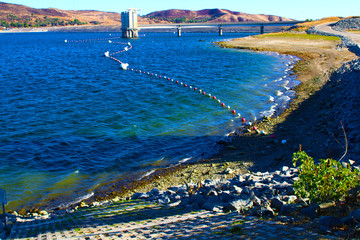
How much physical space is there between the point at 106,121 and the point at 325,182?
19360mm

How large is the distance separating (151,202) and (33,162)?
8918 millimetres

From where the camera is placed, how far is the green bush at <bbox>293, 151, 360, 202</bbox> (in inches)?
323

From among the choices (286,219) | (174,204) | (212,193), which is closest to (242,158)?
(212,193)

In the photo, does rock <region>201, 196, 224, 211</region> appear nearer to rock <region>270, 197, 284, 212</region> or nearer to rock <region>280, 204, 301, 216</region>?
rock <region>270, 197, 284, 212</region>

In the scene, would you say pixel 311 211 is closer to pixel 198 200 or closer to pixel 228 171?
pixel 198 200

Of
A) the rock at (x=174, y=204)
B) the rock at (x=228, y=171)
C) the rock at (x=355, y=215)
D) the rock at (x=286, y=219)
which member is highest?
the rock at (x=355, y=215)

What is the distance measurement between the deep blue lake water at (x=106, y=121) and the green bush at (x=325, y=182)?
956 centimetres

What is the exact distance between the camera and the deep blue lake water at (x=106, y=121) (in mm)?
16344

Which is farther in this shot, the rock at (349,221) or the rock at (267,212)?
the rock at (267,212)

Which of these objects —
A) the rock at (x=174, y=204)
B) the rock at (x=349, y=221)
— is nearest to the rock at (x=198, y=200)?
the rock at (x=174, y=204)

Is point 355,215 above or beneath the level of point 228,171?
above

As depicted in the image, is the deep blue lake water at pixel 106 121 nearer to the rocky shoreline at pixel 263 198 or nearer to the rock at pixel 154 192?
the rocky shoreline at pixel 263 198

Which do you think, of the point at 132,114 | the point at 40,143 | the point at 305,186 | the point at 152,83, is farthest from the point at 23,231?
the point at 152,83

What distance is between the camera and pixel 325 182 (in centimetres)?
837
